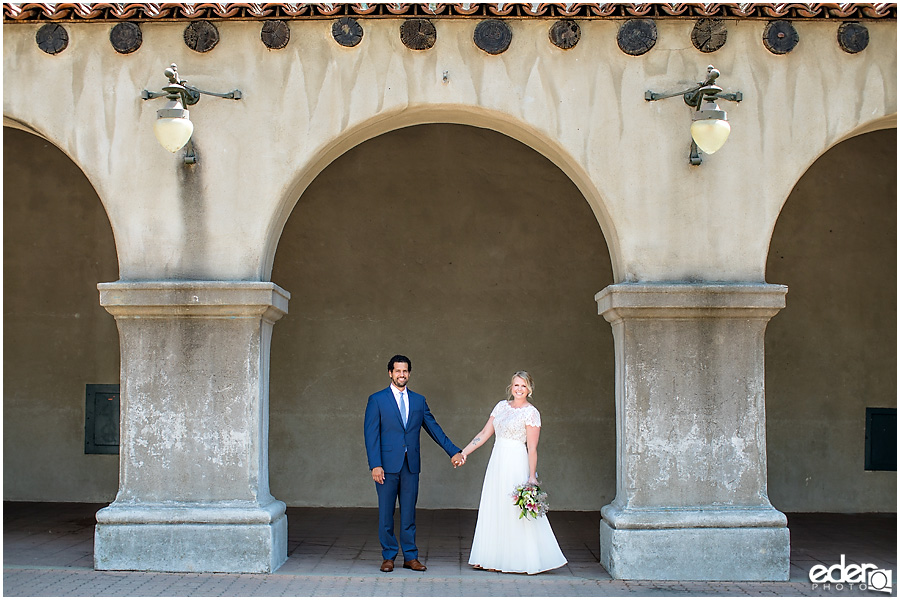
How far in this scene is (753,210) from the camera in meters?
6.73

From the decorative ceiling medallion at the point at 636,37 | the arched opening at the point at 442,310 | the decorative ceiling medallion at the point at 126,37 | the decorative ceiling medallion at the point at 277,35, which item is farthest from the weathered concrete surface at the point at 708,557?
the decorative ceiling medallion at the point at 126,37

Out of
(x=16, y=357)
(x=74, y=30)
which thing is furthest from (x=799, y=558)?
(x=16, y=357)

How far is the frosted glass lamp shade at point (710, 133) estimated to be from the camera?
19.9 feet

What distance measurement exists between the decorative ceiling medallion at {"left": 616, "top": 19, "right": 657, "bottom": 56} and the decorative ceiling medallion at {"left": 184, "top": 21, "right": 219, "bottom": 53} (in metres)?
3.13

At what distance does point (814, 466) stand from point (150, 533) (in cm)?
730

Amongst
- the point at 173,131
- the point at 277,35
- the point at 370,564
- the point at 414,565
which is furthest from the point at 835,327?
the point at 173,131

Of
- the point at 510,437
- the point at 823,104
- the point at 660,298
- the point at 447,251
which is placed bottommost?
the point at 510,437

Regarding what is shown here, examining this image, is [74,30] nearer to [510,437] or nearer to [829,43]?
[510,437]

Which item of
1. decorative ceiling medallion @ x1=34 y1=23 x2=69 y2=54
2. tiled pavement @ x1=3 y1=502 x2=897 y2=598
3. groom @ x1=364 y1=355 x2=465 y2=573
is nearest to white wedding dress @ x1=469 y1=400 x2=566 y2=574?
tiled pavement @ x1=3 y1=502 x2=897 y2=598

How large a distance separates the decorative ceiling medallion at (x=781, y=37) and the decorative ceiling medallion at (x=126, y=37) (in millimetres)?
4857

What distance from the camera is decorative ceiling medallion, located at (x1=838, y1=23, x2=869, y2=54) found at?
667 centimetres

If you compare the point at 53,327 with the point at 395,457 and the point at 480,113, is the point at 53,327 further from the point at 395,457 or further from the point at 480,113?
the point at 480,113

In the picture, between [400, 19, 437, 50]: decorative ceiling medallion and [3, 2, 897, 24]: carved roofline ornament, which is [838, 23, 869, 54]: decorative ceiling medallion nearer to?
[3, 2, 897, 24]: carved roofline ornament

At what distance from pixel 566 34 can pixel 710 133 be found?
142 cm
